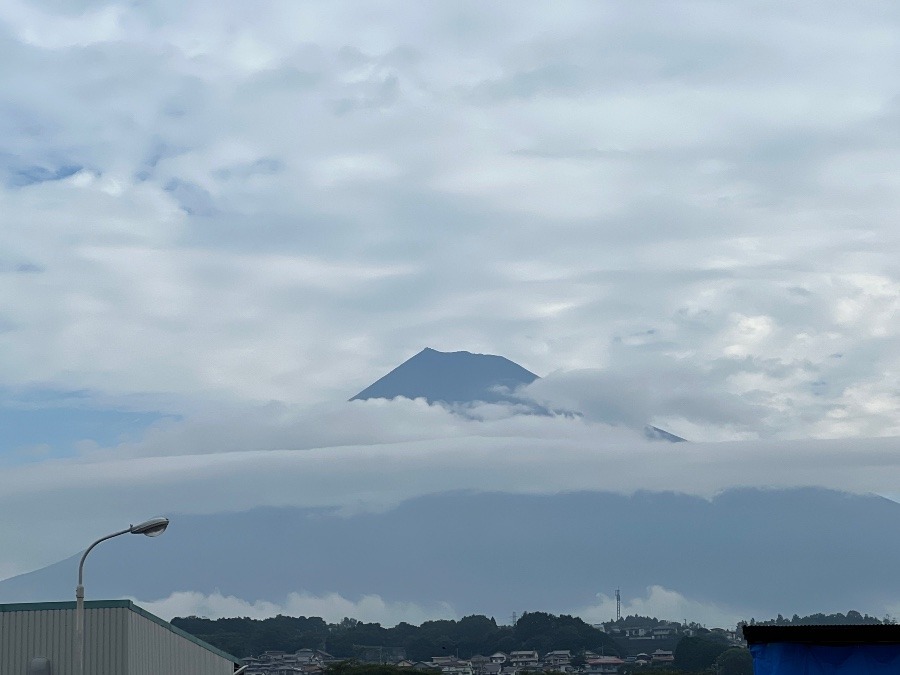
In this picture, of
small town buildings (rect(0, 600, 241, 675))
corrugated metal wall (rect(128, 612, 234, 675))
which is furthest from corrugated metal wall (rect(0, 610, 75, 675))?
corrugated metal wall (rect(128, 612, 234, 675))

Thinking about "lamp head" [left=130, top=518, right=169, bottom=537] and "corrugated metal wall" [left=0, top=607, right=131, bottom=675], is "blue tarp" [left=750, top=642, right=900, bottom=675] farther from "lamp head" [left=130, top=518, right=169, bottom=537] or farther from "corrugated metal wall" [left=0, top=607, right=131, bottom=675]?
"corrugated metal wall" [left=0, top=607, right=131, bottom=675]

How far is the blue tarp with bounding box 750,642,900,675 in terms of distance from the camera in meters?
16.4

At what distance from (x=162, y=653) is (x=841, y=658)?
102 feet

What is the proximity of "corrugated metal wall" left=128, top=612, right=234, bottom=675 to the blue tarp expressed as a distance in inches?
1009

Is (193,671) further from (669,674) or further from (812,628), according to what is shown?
(669,674)

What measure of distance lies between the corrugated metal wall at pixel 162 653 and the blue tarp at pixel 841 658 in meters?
25.6

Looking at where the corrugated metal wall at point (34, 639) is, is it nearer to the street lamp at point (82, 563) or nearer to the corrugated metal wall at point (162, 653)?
the corrugated metal wall at point (162, 653)

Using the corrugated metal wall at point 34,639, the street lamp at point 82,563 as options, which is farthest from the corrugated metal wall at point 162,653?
the street lamp at point 82,563

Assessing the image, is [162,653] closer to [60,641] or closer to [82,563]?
[60,641]

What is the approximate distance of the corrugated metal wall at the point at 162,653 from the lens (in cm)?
3894

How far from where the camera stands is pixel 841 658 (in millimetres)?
16391

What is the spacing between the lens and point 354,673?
19038cm

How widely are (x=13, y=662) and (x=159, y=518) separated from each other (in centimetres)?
908

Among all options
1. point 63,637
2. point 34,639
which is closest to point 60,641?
point 63,637
